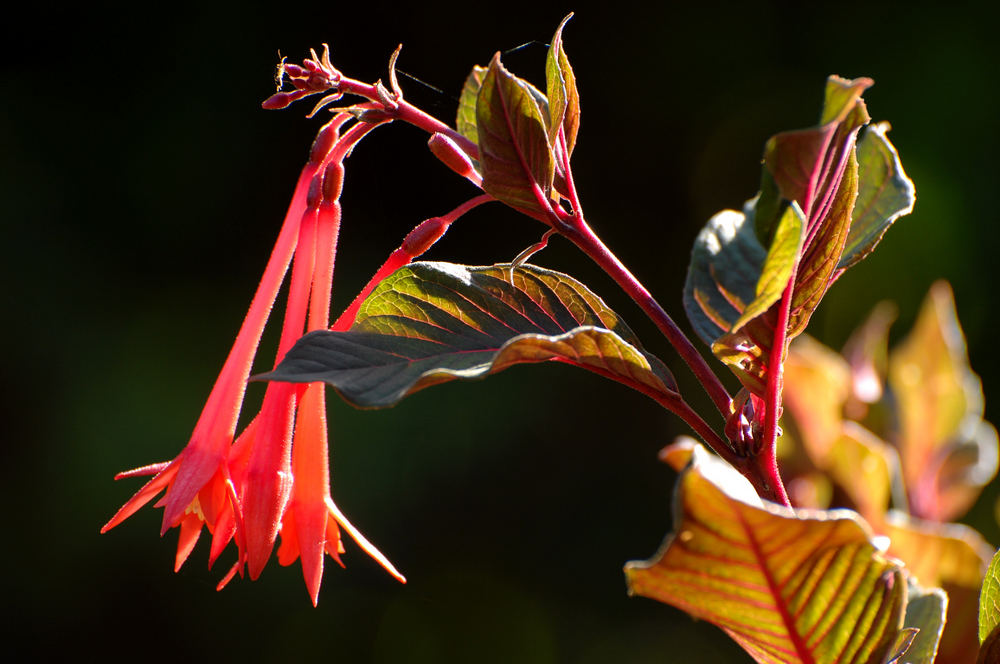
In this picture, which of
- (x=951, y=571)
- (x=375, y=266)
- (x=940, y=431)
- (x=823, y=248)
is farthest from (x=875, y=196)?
(x=375, y=266)

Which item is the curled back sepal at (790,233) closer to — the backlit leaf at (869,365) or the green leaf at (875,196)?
the green leaf at (875,196)

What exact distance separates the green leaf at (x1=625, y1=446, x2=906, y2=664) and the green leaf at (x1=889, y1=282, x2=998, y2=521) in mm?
495

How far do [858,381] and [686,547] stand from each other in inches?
24.5

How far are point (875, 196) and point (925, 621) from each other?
8.3 inches

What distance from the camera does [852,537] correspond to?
290 millimetres

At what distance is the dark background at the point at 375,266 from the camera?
91.4 inches

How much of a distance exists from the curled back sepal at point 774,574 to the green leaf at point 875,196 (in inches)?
6.3

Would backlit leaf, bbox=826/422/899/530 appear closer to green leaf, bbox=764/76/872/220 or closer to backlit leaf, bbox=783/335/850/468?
backlit leaf, bbox=783/335/850/468

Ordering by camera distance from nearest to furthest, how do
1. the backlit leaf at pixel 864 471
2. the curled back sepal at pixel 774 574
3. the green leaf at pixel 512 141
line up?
the curled back sepal at pixel 774 574
the green leaf at pixel 512 141
the backlit leaf at pixel 864 471

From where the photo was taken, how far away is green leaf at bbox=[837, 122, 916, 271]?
0.41m

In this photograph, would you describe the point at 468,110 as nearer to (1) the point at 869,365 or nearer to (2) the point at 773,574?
(2) the point at 773,574

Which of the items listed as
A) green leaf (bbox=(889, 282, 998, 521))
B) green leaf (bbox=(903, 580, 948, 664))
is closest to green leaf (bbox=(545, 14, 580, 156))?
green leaf (bbox=(903, 580, 948, 664))

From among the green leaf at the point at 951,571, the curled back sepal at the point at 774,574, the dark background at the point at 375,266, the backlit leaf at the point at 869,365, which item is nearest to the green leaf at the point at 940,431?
the backlit leaf at the point at 869,365

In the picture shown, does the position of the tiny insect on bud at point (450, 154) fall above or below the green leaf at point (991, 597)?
above
